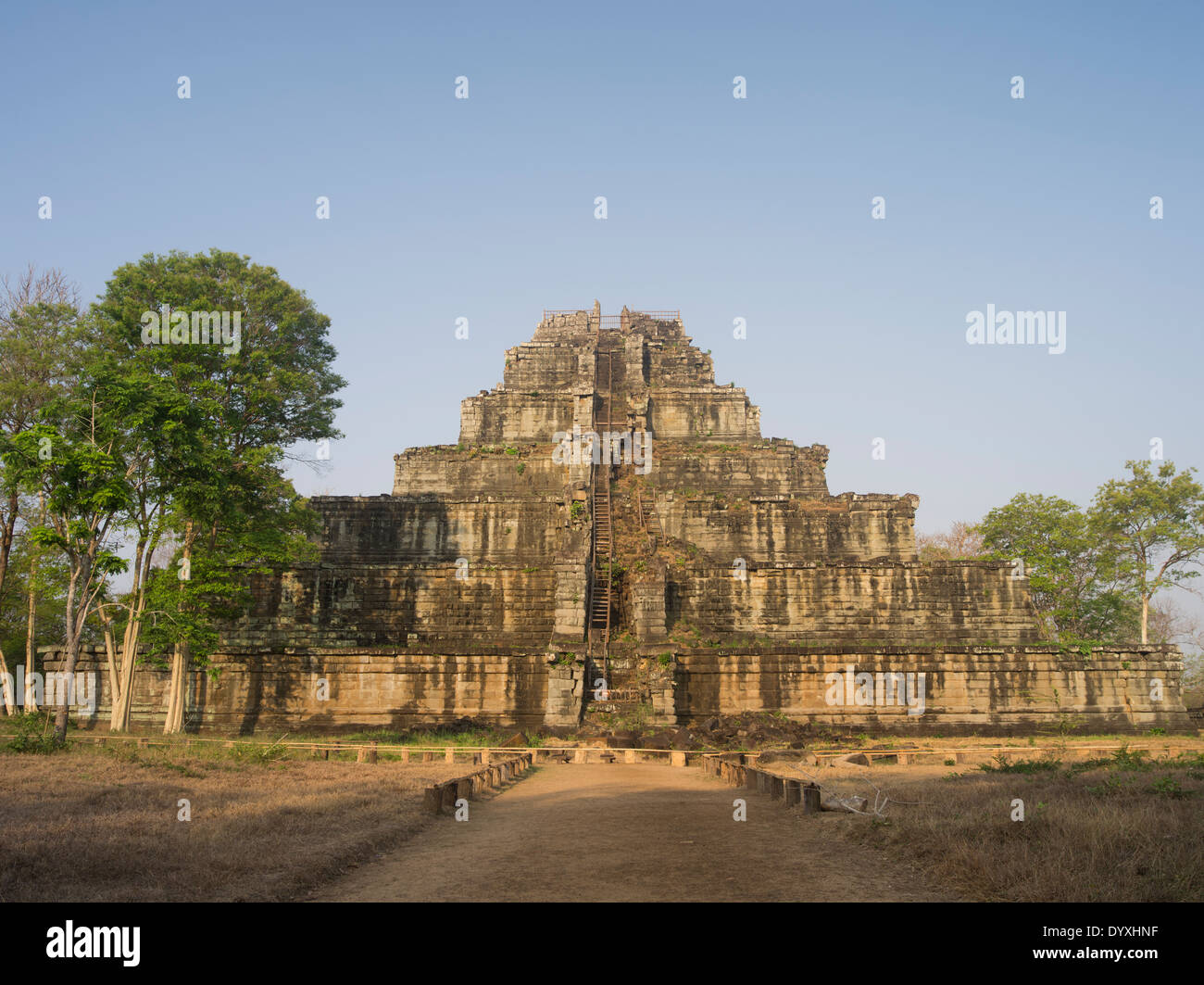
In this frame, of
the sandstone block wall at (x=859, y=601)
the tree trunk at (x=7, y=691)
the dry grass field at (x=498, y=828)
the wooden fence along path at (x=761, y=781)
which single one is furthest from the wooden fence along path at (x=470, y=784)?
the tree trunk at (x=7, y=691)

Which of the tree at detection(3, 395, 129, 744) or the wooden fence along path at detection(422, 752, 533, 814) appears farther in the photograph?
the tree at detection(3, 395, 129, 744)

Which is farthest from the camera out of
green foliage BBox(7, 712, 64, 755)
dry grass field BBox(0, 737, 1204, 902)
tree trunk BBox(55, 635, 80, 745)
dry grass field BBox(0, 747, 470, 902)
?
tree trunk BBox(55, 635, 80, 745)

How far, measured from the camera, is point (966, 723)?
26.0m

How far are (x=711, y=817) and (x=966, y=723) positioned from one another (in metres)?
16.9

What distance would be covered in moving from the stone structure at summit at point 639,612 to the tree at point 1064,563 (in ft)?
26.8

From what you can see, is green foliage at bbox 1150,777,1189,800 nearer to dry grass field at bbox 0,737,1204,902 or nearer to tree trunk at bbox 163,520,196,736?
dry grass field at bbox 0,737,1204,902

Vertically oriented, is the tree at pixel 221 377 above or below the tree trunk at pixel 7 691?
above

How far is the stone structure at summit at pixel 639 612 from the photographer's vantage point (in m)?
25.7

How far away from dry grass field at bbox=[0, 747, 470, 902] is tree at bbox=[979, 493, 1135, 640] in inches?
1228

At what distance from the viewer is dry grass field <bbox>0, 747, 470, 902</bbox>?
24.4ft
